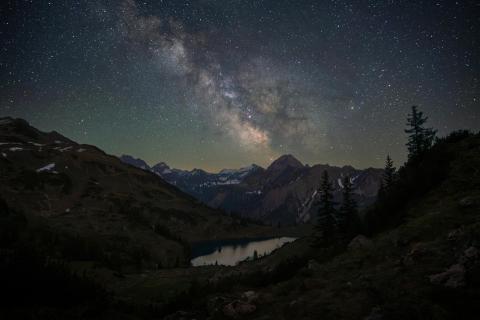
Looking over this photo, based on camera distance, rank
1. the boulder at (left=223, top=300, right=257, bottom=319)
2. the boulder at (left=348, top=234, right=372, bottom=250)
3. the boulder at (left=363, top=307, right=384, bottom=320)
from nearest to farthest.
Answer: the boulder at (left=363, top=307, right=384, bottom=320)
the boulder at (left=223, top=300, right=257, bottom=319)
the boulder at (left=348, top=234, right=372, bottom=250)

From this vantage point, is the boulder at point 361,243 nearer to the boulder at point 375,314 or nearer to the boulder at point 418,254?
the boulder at point 418,254

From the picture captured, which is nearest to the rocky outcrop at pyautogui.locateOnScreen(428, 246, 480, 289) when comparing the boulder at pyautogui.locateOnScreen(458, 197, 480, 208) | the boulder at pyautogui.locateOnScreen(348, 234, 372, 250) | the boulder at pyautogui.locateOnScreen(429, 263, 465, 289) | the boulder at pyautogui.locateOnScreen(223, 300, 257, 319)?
the boulder at pyautogui.locateOnScreen(429, 263, 465, 289)

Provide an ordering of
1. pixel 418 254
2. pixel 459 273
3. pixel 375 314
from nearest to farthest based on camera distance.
Answer: pixel 375 314 < pixel 459 273 < pixel 418 254

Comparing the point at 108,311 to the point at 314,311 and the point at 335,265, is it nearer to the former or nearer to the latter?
the point at 314,311

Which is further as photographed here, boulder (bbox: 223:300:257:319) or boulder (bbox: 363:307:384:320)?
boulder (bbox: 223:300:257:319)

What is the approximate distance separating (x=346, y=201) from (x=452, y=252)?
124 feet

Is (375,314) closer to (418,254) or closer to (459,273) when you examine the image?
(459,273)

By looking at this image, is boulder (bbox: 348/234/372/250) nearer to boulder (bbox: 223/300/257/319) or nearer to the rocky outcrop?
the rocky outcrop

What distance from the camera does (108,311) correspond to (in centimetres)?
1655

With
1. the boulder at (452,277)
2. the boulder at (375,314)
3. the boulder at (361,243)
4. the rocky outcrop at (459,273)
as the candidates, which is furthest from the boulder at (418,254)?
the boulder at (361,243)

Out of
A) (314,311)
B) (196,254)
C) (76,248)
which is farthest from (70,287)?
(196,254)

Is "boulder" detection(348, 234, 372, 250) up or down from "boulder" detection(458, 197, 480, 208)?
down

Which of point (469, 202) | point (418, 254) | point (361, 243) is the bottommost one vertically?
point (418, 254)

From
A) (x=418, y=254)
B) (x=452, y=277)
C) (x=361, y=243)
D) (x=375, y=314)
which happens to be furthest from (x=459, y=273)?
(x=361, y=243)
